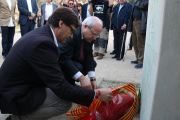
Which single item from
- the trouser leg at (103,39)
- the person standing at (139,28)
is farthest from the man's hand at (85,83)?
the trouser leg at (103,39)

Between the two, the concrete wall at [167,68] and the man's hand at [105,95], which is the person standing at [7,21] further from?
the concrete wall at [167,68]

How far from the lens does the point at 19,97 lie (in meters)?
1.83

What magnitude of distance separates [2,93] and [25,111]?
0.27 m

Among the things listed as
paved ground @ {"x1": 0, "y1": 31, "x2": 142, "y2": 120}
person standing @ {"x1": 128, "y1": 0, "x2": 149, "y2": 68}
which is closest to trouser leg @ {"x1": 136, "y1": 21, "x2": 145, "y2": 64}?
person standing @ {"x1": 128, "y1": 0, "x2": 149, "y2": 68}

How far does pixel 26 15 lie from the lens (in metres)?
5.99

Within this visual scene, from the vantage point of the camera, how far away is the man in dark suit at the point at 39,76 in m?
1.71

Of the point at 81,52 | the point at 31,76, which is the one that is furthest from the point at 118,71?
the point at 31,76

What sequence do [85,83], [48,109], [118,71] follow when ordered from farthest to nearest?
[118,71]
[85,83]
[48,109]

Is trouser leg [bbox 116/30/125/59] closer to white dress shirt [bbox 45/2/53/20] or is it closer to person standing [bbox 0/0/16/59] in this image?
white dress shirt [bbox 45/2/53/20]

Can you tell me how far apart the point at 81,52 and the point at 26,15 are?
391 centimetres

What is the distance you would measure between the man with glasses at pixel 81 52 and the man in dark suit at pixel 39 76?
47 centimetres

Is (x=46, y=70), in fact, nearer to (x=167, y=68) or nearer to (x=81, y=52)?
(x=167, y=68)

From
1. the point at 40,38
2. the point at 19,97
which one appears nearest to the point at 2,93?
the point at 19,97

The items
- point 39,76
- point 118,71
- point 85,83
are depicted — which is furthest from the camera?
point 118,71
